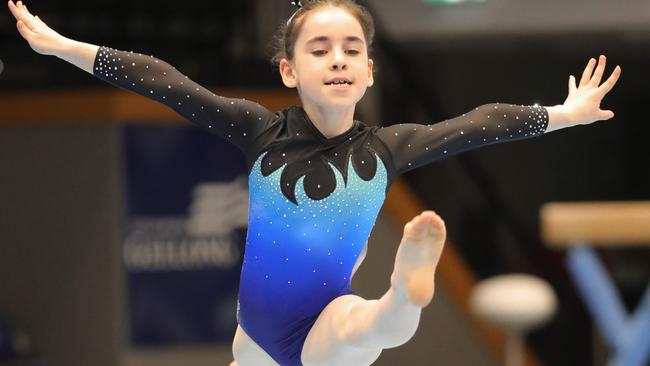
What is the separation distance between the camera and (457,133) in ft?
12.0

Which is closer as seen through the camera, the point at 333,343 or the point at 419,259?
the point at 419,259

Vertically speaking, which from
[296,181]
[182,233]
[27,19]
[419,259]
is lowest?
[419,259]

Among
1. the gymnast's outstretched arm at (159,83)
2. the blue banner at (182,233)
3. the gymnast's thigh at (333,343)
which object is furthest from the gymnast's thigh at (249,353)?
the blue banner at (182,233)

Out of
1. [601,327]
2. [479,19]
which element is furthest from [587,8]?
[601,327]

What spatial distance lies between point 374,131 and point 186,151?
4.04 meters

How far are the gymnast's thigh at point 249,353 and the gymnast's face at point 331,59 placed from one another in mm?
774

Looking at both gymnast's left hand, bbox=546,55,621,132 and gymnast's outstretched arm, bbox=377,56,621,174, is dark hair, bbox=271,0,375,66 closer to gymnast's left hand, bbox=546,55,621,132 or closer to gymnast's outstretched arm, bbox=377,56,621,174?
gymnast's outstretched arm, bbox=377,56,621,174

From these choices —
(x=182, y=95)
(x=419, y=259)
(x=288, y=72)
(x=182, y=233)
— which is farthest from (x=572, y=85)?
(x=182, y=233)

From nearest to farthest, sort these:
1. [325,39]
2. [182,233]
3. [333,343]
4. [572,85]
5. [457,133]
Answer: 1. [333,343]
2. [325,39]
3. [457,133]
4. [572,85]
5. [182,233]

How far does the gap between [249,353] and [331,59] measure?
37.7 inches

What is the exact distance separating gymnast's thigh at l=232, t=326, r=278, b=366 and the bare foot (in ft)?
2.58

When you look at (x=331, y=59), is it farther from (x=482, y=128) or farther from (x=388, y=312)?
(x=388, y=312)

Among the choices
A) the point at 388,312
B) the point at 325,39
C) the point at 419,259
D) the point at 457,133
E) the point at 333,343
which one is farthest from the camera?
the point at 457,133

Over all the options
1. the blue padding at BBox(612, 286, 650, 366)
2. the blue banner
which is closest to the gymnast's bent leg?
the blue padding at BBox(612, 286, 650, 366)
